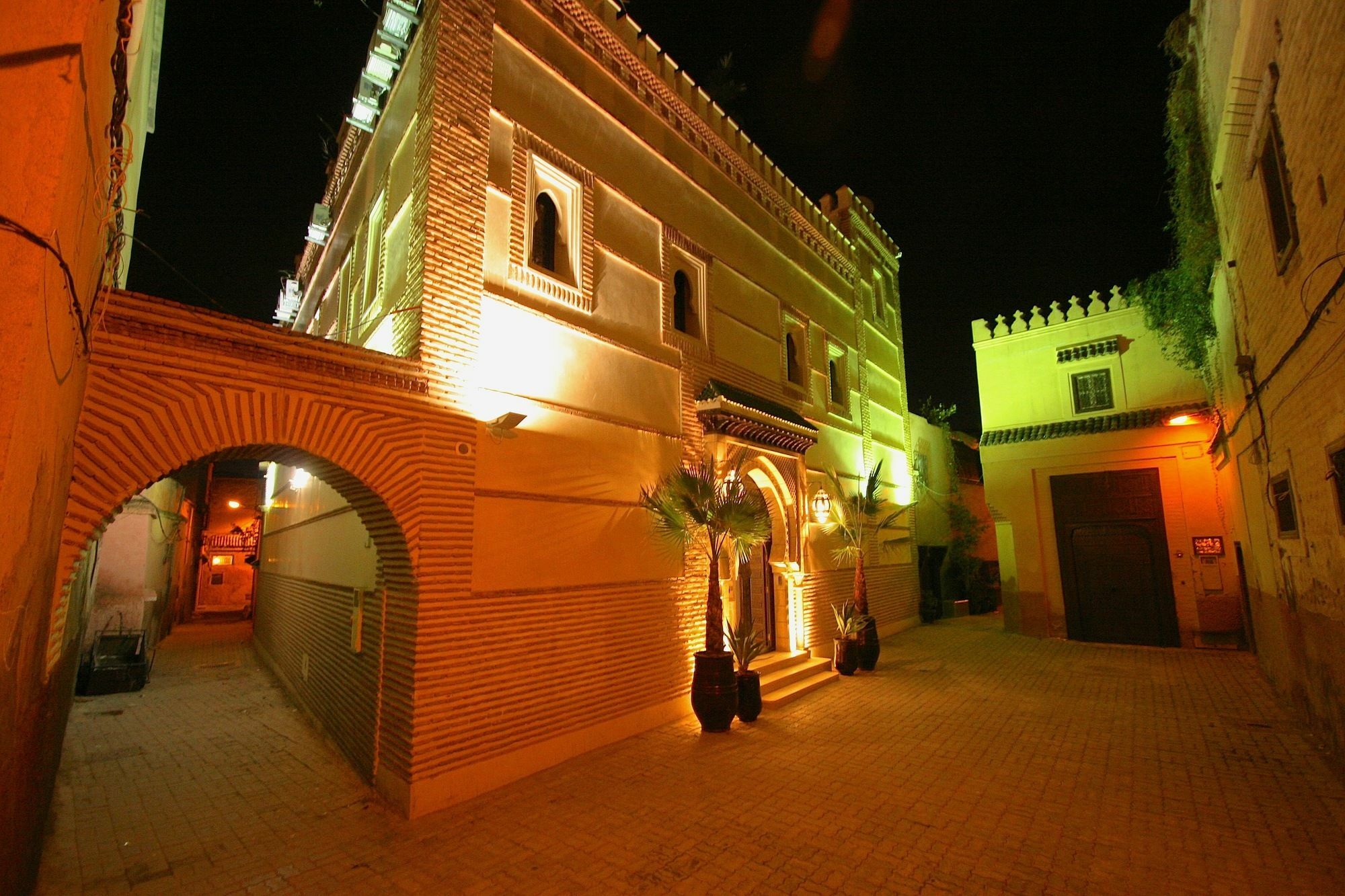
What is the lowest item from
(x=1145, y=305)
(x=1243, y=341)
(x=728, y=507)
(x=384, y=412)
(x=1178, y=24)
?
(x=728, y=507)

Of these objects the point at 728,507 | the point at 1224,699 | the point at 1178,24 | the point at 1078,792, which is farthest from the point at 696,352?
the point at 1224,699

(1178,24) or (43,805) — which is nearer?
(43,805)

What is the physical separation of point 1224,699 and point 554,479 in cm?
922

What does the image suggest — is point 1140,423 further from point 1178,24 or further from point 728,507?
point 728,507

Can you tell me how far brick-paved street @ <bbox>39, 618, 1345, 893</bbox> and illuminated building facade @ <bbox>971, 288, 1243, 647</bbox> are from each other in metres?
4.70

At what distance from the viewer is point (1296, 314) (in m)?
5.29

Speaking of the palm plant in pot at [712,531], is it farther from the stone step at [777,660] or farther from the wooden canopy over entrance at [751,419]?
the stone step at [777,660]

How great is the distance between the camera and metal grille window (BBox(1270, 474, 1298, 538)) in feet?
21.0

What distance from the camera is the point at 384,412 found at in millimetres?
5281

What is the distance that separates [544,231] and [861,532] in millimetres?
7790

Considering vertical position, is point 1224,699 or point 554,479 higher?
point 554,479

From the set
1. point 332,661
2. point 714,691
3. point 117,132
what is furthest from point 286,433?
point 714,691

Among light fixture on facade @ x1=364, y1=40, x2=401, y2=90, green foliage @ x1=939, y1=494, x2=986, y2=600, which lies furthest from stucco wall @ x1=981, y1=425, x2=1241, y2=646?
light fixture on facade @ x1=364, y1=40, x2=401, y2=90

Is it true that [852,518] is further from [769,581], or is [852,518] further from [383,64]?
[383,64]
